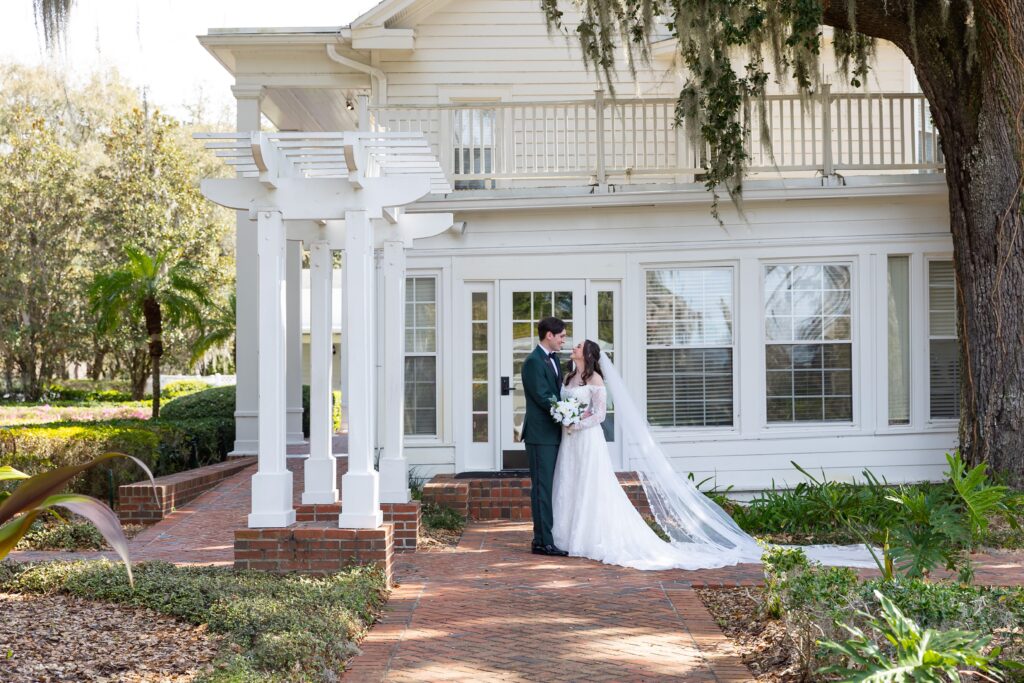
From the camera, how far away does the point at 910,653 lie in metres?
4.12

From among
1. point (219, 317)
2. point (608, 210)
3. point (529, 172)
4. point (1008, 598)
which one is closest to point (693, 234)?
point (608, 210)

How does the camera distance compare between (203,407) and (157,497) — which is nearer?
(157,497)

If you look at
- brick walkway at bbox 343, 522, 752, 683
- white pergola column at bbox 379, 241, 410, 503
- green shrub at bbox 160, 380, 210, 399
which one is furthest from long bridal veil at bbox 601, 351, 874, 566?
green shrub at bbox 160, 380, 210, 399

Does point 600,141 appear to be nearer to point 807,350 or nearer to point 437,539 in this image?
point 807,350

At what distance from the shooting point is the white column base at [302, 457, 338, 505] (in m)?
8.45

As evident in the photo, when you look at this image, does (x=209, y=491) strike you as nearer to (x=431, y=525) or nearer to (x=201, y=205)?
(x=431, y=525)

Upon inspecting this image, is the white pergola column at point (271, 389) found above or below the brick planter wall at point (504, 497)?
above

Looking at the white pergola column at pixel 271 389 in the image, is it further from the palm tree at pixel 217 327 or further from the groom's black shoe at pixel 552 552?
the palm tree at pixel 217 327

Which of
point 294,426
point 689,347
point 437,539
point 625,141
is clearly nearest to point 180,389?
point 294,426

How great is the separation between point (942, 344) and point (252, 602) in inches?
340

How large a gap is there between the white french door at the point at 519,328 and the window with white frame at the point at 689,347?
0.83 meters

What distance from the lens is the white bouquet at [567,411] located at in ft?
29.0

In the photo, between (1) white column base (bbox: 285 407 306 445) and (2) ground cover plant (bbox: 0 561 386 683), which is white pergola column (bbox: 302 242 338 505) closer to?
(2) ground cover plant (bbox: 0 561 386 683)

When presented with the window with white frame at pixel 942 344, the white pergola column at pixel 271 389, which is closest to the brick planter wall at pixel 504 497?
the white pergola column at pixel 271 389
